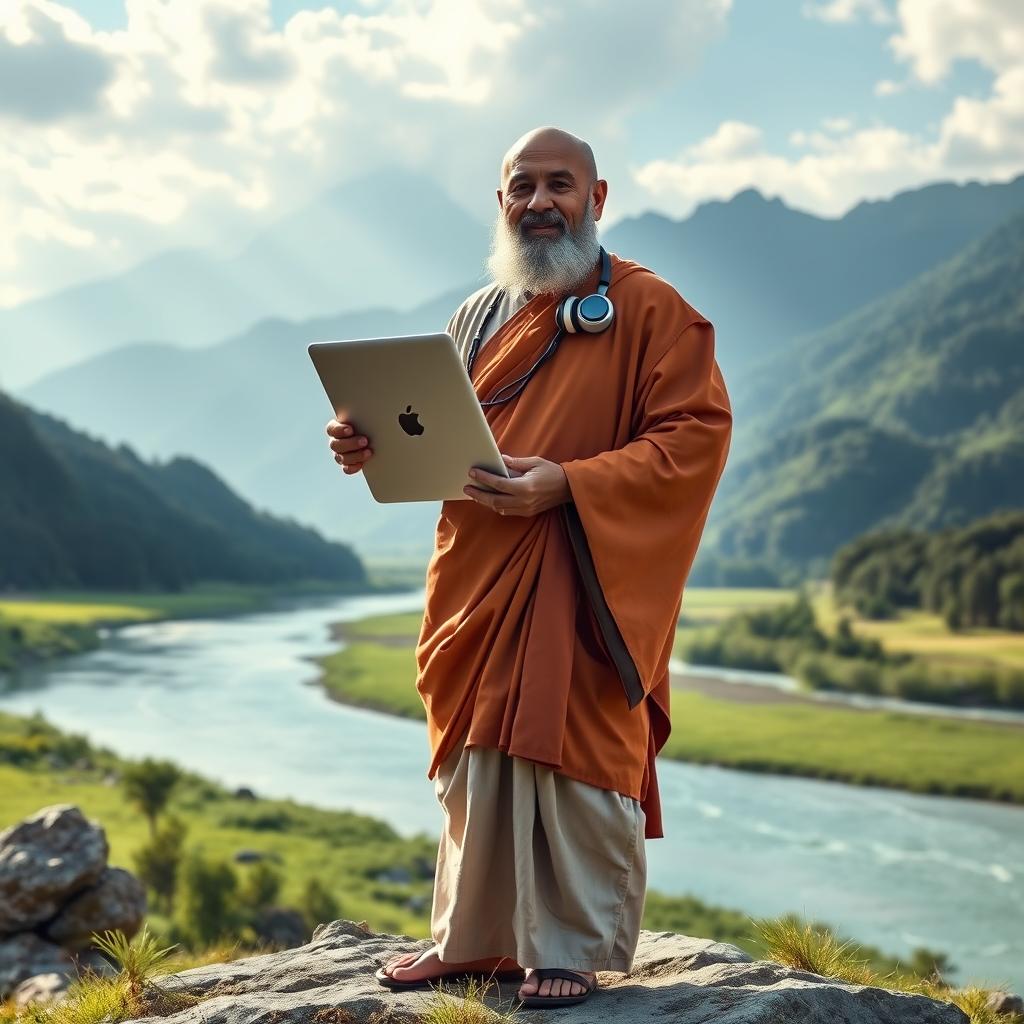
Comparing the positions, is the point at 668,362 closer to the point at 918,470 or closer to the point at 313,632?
the point at 313,632

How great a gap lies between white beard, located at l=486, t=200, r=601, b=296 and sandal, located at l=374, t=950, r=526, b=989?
2.26 metres

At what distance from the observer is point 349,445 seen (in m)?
3.99

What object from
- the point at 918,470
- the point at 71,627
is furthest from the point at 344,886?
the point at 918,470

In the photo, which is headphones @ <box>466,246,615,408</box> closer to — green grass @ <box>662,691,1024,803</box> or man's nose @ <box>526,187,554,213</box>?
man's nose @ <box>526,187,554,213</box>

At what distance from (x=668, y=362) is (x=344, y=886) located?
18.3m

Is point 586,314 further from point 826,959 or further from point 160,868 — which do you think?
point 160,868

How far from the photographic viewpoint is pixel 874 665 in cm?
4912

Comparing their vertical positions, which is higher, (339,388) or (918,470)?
(918,470)

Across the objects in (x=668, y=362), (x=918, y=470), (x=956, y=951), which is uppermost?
(x=918, y=470)

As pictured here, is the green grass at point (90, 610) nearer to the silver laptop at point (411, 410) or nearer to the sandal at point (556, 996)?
the silver laptop at point (411, 410)

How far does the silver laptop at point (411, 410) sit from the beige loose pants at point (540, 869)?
864 mm

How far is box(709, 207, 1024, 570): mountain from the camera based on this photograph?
11819 centimetres

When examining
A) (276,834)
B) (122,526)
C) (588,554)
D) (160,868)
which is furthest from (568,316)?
(122,526)

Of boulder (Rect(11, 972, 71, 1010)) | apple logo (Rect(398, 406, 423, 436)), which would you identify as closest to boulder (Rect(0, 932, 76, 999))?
boulder (Rect(11, 972, 71, 1010))
